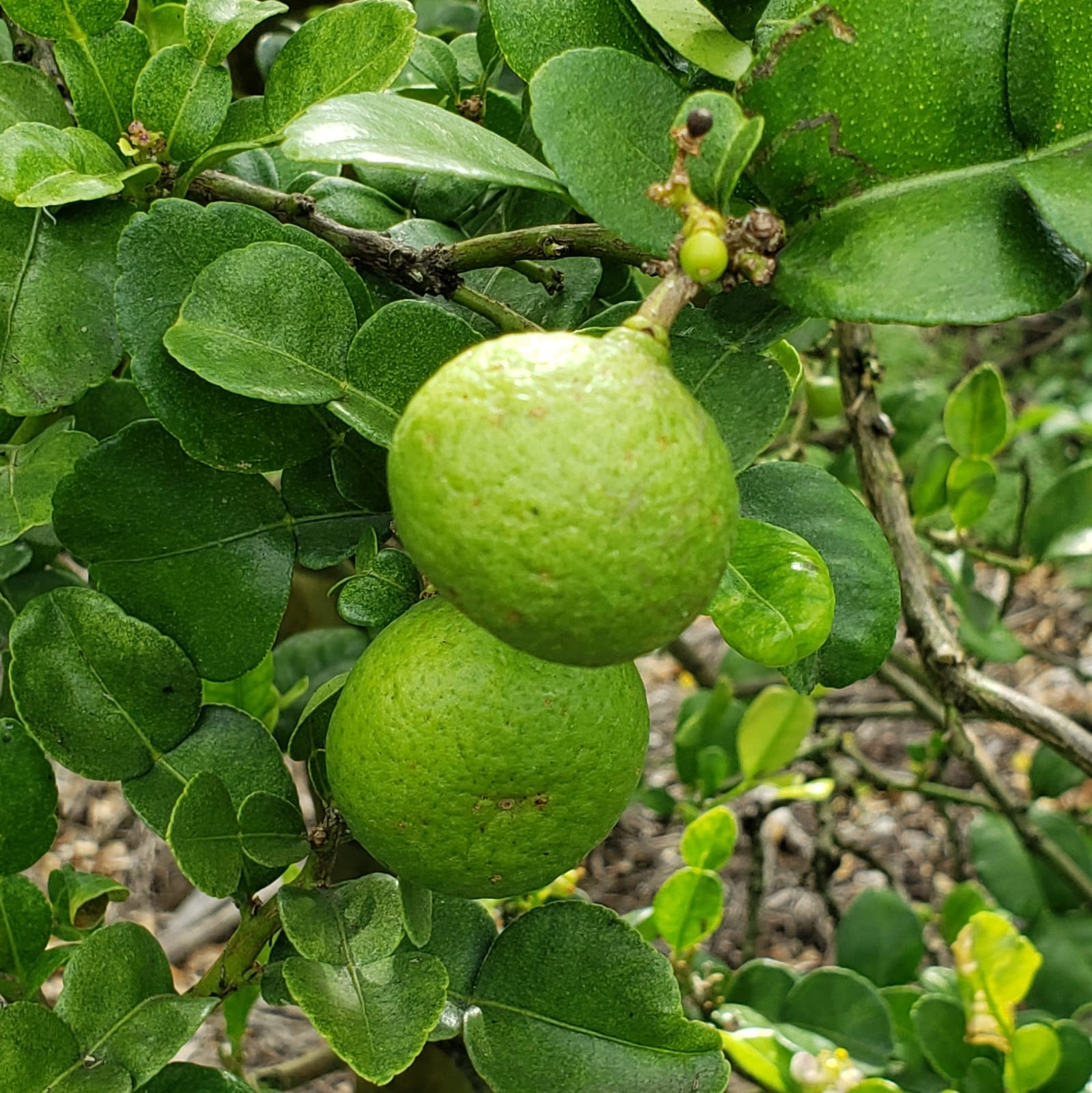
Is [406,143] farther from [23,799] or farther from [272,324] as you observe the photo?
[23,799]

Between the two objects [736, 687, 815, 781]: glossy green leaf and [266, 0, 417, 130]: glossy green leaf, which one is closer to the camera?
[266, 0, 417, 130]: glossy green leaf

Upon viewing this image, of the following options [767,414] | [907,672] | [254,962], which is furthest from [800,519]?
[907,672]

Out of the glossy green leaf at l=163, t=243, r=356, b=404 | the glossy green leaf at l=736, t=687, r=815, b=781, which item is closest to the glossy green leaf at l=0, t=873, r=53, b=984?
the glossy green leaf at l=163, t=243, r=356, b=404

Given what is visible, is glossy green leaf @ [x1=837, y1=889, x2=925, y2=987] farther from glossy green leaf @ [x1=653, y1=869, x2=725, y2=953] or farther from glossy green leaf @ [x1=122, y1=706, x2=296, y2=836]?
glossy green leaf @ [x1=122, y1=706, x2=296, y2=836]

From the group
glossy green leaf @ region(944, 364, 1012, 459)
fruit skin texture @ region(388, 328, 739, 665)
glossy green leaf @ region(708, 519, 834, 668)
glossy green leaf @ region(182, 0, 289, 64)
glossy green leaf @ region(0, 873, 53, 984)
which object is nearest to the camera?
fruit skin texture @ region(388, 328, 739, 665)

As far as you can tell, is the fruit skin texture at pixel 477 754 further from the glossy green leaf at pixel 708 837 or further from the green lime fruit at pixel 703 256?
the glossy green leaf at pixel 708 837

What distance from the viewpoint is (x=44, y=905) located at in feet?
2.27

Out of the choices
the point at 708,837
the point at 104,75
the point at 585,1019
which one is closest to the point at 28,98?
the point at 104,75

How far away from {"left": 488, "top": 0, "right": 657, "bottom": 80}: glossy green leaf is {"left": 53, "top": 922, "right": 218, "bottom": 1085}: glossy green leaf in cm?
45

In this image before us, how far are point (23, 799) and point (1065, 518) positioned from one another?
110 centimetres

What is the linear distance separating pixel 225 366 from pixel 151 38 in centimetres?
38

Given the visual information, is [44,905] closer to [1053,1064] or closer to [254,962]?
[254,962]

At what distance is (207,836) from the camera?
22.4 inches

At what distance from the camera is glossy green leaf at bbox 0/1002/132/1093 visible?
1.74 ft
